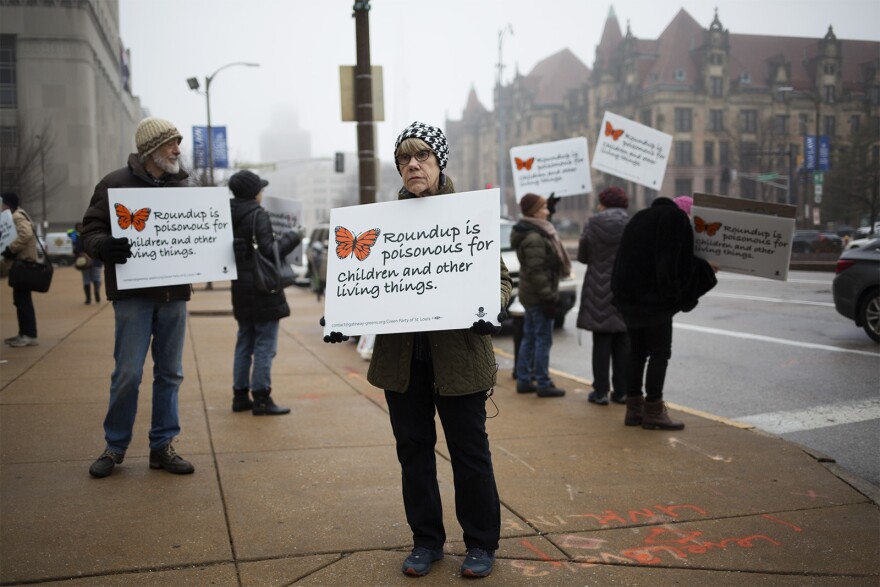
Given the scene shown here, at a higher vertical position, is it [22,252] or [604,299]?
[22,252]

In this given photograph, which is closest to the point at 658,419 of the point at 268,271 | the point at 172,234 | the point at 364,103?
the point at 268,271

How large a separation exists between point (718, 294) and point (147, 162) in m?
16.1

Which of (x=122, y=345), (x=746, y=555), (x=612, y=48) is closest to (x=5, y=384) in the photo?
(x=122, y=345)

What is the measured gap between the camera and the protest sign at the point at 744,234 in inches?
239

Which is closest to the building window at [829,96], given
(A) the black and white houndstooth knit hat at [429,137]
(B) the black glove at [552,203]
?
(B) the black glove at [552,203]

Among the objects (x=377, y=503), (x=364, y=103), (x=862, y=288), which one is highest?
(x=364, y=103)

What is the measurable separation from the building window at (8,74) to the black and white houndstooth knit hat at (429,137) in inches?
2034

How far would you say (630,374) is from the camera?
6.50 metres

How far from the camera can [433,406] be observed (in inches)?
146

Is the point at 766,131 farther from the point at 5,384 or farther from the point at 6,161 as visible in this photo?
the point at 5,384

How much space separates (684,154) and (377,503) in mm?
76561

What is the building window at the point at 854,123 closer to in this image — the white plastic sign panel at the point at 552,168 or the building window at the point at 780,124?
the white plastic sign panel at the point at 552,168

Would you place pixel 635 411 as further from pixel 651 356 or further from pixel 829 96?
pixel 829 96

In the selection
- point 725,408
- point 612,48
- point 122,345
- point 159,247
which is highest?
point 612,48
